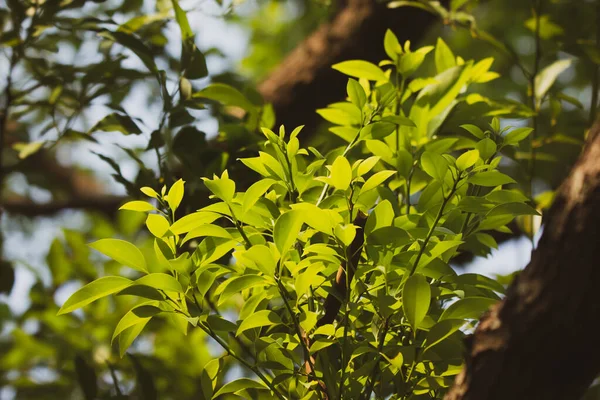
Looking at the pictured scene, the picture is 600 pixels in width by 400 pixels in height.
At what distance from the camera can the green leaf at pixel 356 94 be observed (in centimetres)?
60

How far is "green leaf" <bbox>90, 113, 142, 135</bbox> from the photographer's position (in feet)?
2.83

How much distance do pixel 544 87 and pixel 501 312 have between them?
22.5 inches

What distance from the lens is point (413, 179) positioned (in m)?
0.71

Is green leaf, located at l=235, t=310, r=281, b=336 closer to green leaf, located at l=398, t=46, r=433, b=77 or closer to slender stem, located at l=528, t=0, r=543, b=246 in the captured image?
green leaf, located at l=398, t=46, r=433, b=77

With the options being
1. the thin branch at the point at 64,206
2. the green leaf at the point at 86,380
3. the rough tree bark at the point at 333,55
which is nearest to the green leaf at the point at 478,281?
the green leaf at the point at 86,380

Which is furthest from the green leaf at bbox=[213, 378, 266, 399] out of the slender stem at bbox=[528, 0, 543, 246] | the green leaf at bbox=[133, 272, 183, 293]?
the slender stem at bbox=[528, 0, 543, 246]

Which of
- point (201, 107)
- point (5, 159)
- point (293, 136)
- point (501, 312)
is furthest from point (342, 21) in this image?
point (501, 312)

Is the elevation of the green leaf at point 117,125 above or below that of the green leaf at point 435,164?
above

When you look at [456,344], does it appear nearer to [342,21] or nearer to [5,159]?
[342,21]

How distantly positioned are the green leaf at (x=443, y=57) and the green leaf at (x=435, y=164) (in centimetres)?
30

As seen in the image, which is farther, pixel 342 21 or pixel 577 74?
pixel 577 74

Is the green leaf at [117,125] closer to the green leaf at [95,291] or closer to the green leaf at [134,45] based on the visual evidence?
the green leaf at [134,45]

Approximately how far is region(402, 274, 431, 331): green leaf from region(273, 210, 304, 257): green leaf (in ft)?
0.29

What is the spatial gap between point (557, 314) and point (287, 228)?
0.63 feet
